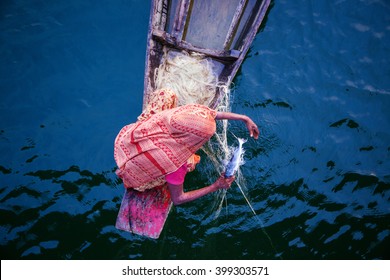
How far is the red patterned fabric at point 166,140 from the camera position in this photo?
250 centimetres

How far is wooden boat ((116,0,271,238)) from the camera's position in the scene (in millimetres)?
3652

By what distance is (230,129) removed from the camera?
4836mm

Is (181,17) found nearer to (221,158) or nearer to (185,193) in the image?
(221,158)

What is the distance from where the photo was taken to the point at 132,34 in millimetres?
5164

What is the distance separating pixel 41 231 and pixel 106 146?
159cm

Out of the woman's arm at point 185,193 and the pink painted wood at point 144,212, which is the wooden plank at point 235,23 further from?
the pink painted wood at point 144,212

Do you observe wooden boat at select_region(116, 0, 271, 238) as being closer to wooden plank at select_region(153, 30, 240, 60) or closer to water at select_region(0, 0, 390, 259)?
wooden plank at select_region(153, 30, 240, 60)

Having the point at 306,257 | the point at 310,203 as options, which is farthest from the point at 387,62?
the point at 306,257

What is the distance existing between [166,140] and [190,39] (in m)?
2.75

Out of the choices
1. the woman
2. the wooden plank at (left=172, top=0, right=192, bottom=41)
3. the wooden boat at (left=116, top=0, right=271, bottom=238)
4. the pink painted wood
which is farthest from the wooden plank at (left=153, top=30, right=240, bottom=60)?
the pink painted wood

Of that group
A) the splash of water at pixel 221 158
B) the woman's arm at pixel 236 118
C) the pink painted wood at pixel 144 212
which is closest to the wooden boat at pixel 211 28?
the splash of water at pixel 221 158

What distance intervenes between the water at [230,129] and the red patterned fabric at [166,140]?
1.82m

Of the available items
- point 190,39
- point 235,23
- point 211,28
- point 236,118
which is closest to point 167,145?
point 236,118
